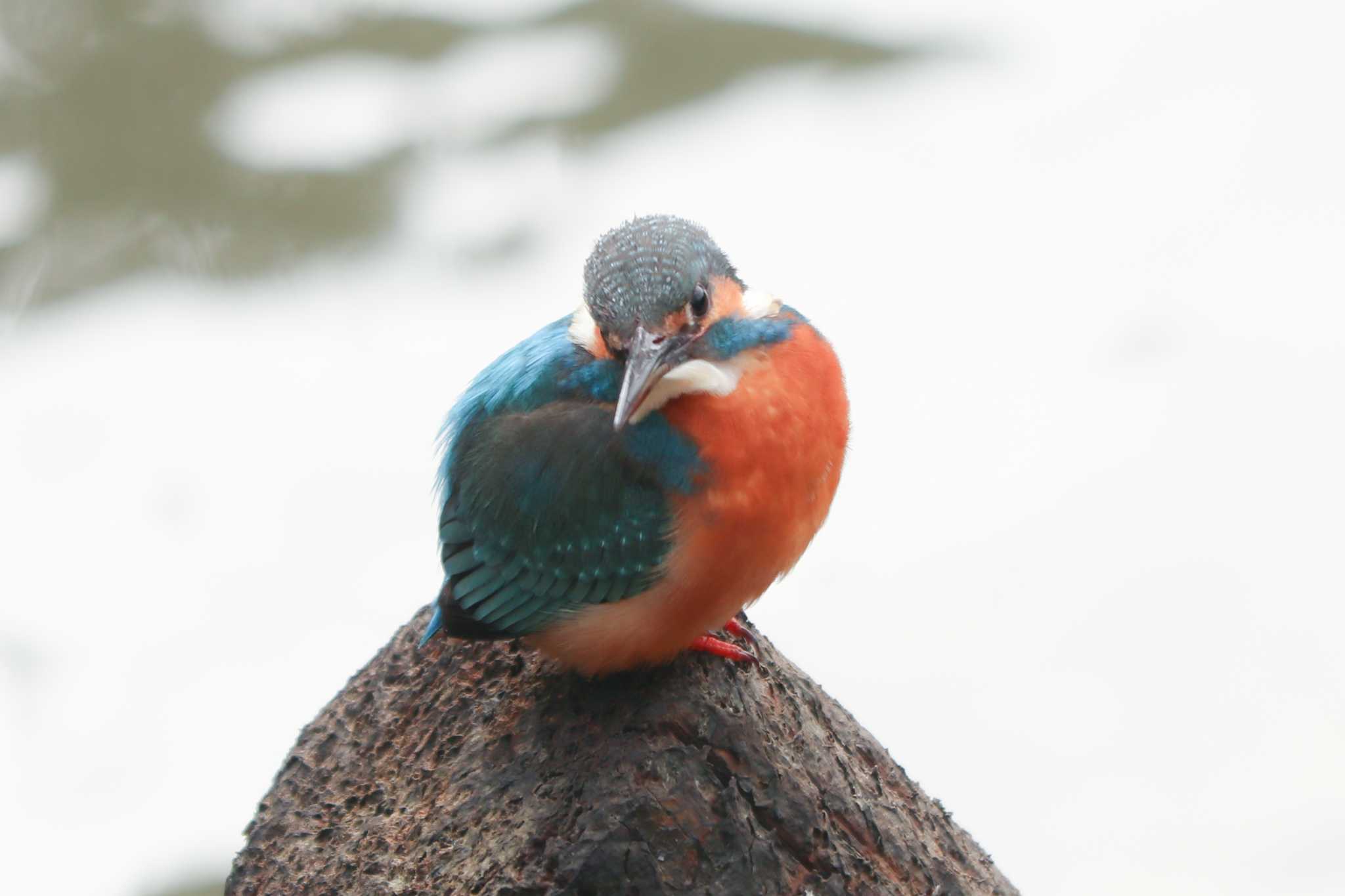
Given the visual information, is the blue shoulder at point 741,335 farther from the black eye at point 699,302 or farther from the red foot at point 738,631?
the red foot at point 738,631


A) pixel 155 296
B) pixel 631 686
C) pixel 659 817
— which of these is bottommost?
pixel 659 817

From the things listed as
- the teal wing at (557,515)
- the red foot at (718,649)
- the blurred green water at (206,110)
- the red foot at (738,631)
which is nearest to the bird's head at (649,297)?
the teal wing at (557,515)

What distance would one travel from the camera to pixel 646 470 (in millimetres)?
2844

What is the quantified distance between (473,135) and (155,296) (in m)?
1.61

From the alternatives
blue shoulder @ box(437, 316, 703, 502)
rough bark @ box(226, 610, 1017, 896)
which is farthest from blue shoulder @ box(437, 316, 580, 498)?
rough bark @ box(226, 610, 1017, 896)

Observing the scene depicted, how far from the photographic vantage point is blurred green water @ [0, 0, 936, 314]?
24.2 ft

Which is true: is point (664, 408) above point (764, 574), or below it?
above

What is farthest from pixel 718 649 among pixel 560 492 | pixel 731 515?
pixel 560 492

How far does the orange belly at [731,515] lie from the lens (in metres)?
2.84

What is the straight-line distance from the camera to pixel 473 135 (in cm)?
776

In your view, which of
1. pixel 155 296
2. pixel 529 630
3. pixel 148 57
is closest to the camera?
pixel 529 630

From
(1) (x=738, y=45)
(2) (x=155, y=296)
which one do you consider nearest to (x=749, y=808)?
(2) (x=155, y=296)

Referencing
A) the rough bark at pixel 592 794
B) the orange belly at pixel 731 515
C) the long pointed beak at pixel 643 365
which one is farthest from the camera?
the orange belly at pixel 731 515

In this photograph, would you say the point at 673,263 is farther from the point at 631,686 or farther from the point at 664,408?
the point at 631,686
